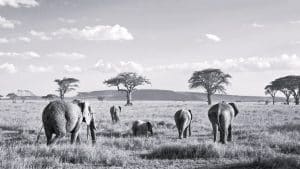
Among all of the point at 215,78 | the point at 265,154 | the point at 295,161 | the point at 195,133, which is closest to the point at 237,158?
the point at 265,154

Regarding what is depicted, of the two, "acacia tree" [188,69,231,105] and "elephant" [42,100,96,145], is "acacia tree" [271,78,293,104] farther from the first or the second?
"elephant" [42,100,96,145]

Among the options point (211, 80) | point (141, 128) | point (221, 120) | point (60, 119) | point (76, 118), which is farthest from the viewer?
point (211, 80)

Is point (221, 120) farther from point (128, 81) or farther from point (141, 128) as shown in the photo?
point (128, 81)

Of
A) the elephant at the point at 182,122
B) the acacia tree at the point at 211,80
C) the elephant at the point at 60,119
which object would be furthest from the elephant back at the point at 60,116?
the acacia tree at the point at 211,80

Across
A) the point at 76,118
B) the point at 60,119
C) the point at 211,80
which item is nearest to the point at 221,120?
the point at 76,118

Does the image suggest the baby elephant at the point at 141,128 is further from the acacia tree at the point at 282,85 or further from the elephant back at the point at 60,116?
the acacia tree at the point at 282,85

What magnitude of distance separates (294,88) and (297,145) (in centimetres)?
6849

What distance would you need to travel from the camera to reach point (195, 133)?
57.3ft

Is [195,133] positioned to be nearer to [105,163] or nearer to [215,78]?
[105,163]

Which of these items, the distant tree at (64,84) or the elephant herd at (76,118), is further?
the distant tree at (64,84)

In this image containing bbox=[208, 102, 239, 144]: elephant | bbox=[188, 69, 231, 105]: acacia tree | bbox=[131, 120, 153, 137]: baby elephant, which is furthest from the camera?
bbox=[188, 69, 231, 105]: acacia tree

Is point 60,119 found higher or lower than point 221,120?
higher

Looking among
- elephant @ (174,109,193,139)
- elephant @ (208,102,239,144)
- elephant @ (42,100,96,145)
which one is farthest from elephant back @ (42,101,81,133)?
elephant @ (174,109,193,139)

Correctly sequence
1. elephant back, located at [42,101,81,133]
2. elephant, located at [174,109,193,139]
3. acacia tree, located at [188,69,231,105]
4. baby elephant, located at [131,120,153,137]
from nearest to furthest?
elephant back, located at [42,101,81,133] < elephant, located at [174,109,193,139] < baby elephant, located at [131,120,153,137] < acacia tree, located at [188,69,231,105]
